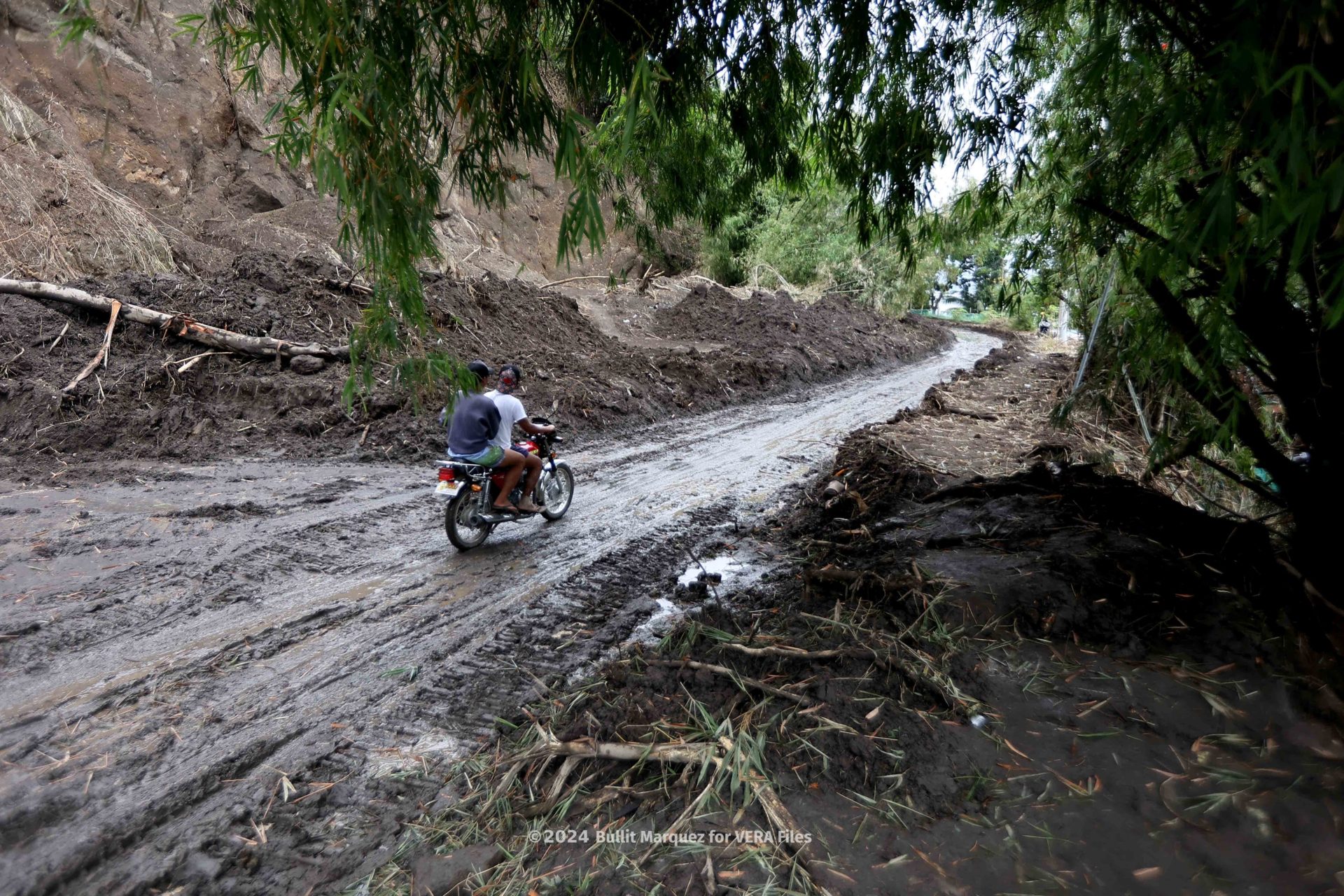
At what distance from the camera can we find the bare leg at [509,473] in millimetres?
6160

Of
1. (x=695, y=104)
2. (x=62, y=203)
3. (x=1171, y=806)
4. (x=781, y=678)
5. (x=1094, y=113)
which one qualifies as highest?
(x=62, y=203)

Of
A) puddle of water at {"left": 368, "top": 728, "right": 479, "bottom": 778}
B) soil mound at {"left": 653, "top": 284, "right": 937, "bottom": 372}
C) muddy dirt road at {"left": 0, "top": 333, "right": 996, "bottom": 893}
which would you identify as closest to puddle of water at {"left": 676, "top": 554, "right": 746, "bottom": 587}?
muddy dirt road at {"left": 0, "top": 333, "right": 996, "bottom": 893}

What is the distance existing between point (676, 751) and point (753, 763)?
0.97 ft

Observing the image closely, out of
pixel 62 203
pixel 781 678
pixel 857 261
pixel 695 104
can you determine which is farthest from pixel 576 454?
pixel 857 261

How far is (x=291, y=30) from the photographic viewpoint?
241 cm

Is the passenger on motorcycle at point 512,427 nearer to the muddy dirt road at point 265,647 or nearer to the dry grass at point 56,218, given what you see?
the muddy dirt road at point 265,647

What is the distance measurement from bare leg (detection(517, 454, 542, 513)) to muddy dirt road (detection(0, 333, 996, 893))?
275 millimetres

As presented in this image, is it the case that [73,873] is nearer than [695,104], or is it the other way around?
[73,873]

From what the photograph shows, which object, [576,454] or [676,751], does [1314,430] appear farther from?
[576,454]

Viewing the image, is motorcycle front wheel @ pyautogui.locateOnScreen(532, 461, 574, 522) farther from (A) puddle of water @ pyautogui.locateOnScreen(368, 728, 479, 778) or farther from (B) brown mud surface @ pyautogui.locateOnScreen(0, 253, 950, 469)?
(A) puddle of water @ pyautogui.locateOnScreen(368, 728, 479, 778)

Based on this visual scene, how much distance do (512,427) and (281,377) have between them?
5.28 metres

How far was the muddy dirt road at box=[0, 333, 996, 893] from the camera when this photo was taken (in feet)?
9.07

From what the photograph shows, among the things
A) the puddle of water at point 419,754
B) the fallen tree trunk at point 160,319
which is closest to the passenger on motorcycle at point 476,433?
the puddle of water at point 419,754

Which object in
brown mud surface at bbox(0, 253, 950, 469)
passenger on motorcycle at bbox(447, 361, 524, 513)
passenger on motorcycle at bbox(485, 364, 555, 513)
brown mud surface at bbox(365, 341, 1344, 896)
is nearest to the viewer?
brown mud surface at bbox(365, 341, 1344, 896)
